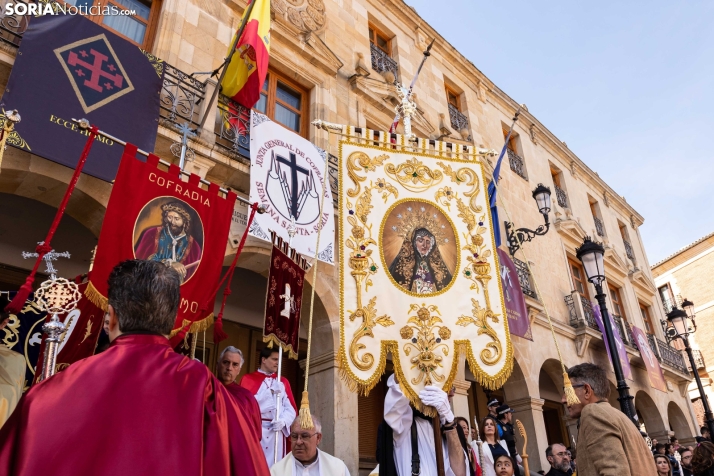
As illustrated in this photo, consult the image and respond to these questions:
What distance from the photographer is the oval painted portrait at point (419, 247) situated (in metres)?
4.47

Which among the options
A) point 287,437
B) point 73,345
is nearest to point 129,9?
point 73,345

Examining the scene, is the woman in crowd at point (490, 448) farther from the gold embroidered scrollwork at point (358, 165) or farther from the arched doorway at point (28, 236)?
the arched doorway at point (28, 236)

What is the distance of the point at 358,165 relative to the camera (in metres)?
4.80

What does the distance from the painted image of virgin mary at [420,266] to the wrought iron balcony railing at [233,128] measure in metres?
3.10

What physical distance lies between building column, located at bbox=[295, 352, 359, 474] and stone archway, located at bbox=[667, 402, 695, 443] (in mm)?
14076

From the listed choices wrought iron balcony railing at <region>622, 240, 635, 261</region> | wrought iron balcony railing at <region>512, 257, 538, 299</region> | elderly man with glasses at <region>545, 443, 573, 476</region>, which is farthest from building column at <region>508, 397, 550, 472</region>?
wrought iron balcony railing at <region>622, 240, 635, 261</region>

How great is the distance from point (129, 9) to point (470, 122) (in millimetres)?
8994

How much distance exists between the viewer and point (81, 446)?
1.34 metres

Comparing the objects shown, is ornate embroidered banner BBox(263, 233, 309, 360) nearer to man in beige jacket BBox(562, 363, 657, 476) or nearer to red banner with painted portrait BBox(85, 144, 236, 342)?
red banner with painted portrait BBox(85, 144, 236, 342)

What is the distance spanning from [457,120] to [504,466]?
386 inches

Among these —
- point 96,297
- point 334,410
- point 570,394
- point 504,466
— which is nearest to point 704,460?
point 504,466

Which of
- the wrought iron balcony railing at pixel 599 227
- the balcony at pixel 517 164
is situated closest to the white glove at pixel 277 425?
the balcony at pixel 517 164

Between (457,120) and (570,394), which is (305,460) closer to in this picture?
(570,394)

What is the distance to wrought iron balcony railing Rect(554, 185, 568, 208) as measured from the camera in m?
16.0
